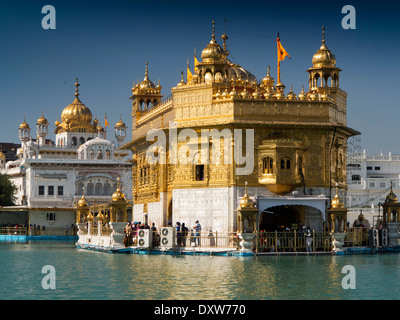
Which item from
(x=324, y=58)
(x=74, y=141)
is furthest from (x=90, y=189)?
(x=324, y=58)

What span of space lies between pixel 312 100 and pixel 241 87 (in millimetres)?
4542

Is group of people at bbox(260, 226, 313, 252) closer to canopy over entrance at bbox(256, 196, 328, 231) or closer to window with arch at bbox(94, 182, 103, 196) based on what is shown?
canopy over entrance at bbox(256, 196, 328, 231)

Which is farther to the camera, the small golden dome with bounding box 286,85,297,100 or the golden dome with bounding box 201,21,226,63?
the golden dome with bounding box 201,21,226,63

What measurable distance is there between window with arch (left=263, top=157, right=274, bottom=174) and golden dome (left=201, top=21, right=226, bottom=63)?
199 inches

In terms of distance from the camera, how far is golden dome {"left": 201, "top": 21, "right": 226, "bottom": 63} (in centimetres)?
3275

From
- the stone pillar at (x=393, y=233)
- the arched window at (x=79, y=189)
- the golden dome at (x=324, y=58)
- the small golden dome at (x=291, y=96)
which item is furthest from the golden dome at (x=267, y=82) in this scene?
the arched window at (x=79, y=189)

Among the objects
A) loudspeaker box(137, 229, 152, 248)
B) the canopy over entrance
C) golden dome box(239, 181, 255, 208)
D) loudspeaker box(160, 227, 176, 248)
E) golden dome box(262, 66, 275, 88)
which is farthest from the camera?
golden dome box(262, 66, 275, 88)

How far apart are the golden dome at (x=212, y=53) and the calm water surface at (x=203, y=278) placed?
30.1 ft

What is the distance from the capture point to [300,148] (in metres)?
30.5

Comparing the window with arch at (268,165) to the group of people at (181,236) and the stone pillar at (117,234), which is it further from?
the stone pillar at (117,234)

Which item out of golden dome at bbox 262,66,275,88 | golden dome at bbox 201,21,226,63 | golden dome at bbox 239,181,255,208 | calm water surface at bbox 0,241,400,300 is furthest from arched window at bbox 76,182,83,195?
golden dome at bbox 239,181,255,208

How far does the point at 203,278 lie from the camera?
1980 cm
